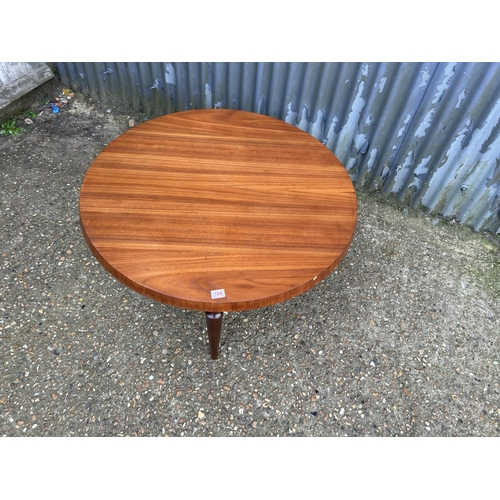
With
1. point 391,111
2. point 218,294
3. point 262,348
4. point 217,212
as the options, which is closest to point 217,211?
point 217,212

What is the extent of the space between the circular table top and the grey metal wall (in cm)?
52

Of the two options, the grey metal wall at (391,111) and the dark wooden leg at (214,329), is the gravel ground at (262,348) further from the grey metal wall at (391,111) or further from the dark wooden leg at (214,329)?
the grey metal wall at (391,111)

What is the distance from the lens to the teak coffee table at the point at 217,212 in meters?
1.39

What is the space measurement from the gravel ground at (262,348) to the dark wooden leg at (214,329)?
0.14 metres

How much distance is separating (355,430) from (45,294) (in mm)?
1616

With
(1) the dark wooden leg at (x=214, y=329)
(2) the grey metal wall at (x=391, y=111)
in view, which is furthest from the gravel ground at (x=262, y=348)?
(2) the grey metal wall at (x=391, y=111)

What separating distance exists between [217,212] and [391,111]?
4.18 feet

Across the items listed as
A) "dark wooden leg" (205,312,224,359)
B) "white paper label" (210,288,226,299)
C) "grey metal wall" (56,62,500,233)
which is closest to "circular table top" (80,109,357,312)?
"white paper label" (210,288,226,299)

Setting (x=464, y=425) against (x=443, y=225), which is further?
(x=443, y=225)

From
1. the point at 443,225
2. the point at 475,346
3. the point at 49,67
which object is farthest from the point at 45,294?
the point at 443,225

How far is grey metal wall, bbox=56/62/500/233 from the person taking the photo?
206 centimetres

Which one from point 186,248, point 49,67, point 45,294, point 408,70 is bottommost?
point 45,294
